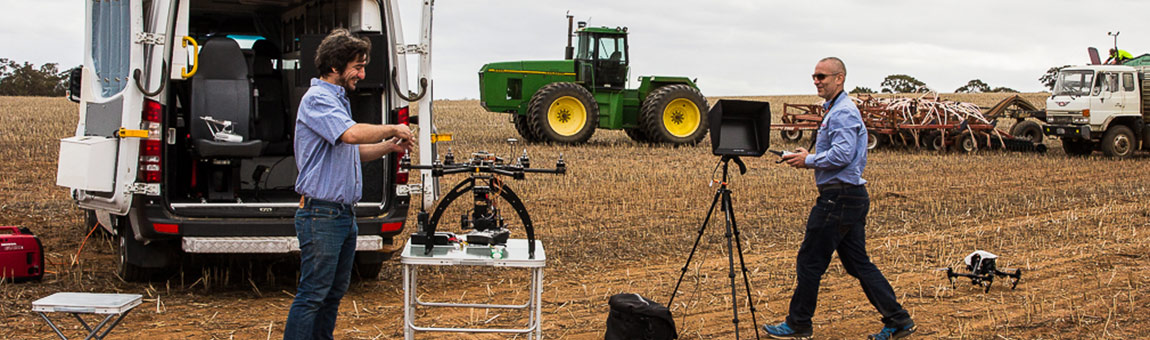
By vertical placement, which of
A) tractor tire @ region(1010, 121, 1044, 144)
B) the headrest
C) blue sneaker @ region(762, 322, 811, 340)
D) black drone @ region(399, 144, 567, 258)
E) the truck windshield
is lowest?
blue sneaker @ region(762, 322, 811, 340)

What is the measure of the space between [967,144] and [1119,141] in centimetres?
275

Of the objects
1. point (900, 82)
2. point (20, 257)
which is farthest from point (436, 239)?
point (900, 82)

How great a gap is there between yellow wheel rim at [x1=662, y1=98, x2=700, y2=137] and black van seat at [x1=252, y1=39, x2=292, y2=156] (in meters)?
13.2

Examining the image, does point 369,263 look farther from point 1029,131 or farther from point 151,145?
point 1029,131

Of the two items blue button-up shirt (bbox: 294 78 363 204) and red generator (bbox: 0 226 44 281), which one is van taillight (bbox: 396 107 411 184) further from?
red generator (bbox: 0 226 44 281)

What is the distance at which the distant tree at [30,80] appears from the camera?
55.5 m

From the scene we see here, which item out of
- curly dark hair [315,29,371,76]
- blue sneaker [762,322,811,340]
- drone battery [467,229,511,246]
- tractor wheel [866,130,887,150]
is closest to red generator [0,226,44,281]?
drone battery [467,229,511,246]

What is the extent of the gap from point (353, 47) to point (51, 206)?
26.1 ft

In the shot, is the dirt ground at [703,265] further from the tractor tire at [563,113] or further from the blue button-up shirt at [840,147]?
the tractor tire at [563,113]

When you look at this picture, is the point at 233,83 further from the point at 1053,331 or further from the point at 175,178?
the point at 1053,331

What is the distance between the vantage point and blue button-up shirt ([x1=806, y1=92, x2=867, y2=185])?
548cm

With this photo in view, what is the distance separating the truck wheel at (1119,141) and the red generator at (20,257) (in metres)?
19.1

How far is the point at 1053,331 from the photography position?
6.11 m

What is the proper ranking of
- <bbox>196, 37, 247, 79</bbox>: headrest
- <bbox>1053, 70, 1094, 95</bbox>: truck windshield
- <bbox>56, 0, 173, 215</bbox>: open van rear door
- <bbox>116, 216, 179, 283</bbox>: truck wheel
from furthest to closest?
<bbox>1053, 70, 1094, 95</bbox>: truck windshield, <bbox>196, 37, 247, 79</bbox>: headrest, <bbox>116, 216, 179, 283</bbox>: truck wheel, <bbox>56, 0, 173, 215</bbox>: open van rear door
